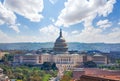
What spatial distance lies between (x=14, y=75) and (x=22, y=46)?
4951 inches

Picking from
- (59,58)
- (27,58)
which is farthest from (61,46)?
(27,58)

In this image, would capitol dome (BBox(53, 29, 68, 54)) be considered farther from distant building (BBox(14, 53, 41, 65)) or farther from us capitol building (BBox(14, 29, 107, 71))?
distant building (BBox(14, 53, 41, 65))

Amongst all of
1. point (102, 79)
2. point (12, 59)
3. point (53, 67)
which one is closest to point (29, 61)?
point (12, 59)

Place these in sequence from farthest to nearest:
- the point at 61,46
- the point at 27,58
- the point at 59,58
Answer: the point at 61,46 < the point at 27,58 < the point at 59,58

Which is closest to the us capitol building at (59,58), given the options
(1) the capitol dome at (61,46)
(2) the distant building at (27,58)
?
(2) the distant building at (27,58)

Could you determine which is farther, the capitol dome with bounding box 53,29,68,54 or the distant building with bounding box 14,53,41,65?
the capitol dome with bounding box 53,29,68,54

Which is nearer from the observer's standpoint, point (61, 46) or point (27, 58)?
point (27, 58)

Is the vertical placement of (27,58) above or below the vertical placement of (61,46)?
below

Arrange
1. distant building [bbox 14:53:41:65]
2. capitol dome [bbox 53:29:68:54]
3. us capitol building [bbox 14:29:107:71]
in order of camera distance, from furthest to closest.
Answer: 1. capitol dome [bbox 53:29:68:54]
2. distant building [bbox 14:53:41:65]
3. us capitol building [bbox 14:29:107:71]

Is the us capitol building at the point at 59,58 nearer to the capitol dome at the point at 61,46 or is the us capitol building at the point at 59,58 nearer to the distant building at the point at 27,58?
the distant building at the point at 27,58

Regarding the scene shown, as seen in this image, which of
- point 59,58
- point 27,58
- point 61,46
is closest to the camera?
point 59,58

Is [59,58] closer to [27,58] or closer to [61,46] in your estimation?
[61,46]

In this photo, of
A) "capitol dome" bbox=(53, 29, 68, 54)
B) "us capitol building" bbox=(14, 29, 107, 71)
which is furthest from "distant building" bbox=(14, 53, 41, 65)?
"capitol dome" bbox=(53, 29, 68, 54)

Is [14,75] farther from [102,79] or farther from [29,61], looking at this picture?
[29,61]
